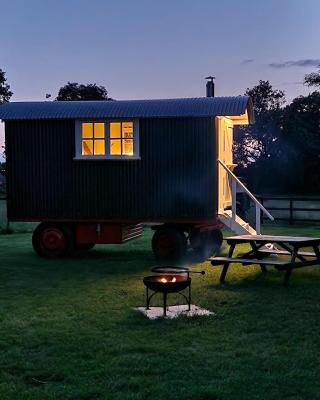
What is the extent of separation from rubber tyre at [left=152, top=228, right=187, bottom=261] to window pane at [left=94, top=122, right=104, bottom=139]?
106 inches

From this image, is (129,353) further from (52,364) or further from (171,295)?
(171,295)

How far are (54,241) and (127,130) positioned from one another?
3.14 m

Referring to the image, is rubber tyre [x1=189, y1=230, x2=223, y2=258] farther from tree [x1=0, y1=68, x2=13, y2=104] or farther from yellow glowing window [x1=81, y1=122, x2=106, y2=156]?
tree [x1=0, y1=68, x2=13, y2=104]

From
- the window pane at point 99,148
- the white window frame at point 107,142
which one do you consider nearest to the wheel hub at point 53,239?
the white window frame at point 107,142

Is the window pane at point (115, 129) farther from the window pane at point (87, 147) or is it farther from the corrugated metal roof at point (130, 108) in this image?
the window pane at point (87, 147)

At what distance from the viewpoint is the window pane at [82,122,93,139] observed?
1509 centimetres

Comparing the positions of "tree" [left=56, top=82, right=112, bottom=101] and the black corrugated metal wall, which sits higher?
"tree" [left=56, top=82, right=112, bottom=101]

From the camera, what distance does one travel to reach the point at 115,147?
15.0 metres

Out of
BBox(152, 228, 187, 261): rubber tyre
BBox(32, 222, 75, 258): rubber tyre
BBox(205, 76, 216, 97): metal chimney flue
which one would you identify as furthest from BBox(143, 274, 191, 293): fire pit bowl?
BBox(205, 76, 216, 97): metal chimney flue

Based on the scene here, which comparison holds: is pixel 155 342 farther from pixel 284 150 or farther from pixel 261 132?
pixel 261 132

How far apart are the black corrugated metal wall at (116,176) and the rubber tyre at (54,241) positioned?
29cm

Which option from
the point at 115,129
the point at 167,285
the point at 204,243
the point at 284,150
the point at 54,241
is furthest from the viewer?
the point at 284,150

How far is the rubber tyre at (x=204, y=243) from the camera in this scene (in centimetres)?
1510

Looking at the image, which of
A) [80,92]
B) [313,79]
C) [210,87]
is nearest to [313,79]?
[313,79]
